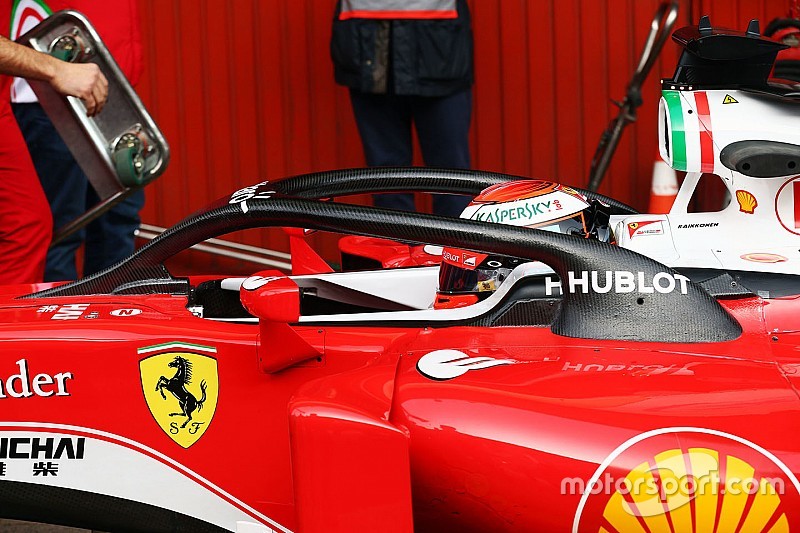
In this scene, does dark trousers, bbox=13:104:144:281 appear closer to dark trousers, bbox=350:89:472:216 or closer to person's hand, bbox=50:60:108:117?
person's hand, bbox=50:60:108:117

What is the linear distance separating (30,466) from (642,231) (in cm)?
137

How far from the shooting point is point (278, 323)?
2035 mm

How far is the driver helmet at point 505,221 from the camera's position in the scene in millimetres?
2334

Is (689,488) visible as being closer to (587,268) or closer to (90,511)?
(587,268)

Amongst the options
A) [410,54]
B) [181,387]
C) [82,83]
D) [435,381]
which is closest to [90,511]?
[181,387]

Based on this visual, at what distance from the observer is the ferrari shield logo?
2.11 metres

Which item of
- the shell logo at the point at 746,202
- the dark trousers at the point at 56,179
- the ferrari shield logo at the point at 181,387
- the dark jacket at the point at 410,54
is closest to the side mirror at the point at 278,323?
the ferrari shield logo at the point at 181,387

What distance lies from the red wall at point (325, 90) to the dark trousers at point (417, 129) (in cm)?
93

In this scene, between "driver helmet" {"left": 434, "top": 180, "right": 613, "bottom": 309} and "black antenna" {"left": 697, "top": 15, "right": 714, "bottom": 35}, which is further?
"black antenna" {"left": 697, "top": 15, "right": 714, "bottom": 35}

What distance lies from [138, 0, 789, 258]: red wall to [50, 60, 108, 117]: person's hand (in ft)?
7.24

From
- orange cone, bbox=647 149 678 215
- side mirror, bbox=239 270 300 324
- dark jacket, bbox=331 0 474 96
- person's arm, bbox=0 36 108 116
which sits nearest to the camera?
side mirror, bbox=239 270 300 324

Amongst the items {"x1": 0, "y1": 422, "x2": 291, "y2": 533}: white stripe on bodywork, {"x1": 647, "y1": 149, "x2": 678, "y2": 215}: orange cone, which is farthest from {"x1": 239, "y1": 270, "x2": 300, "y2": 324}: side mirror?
{"x1": 647, "y1": 149, "x2": 678, "y2": 215}: orange cone

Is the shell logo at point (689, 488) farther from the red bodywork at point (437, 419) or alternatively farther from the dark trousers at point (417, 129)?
the dark trousers at point (417, 129)

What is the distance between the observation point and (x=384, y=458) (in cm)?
173
